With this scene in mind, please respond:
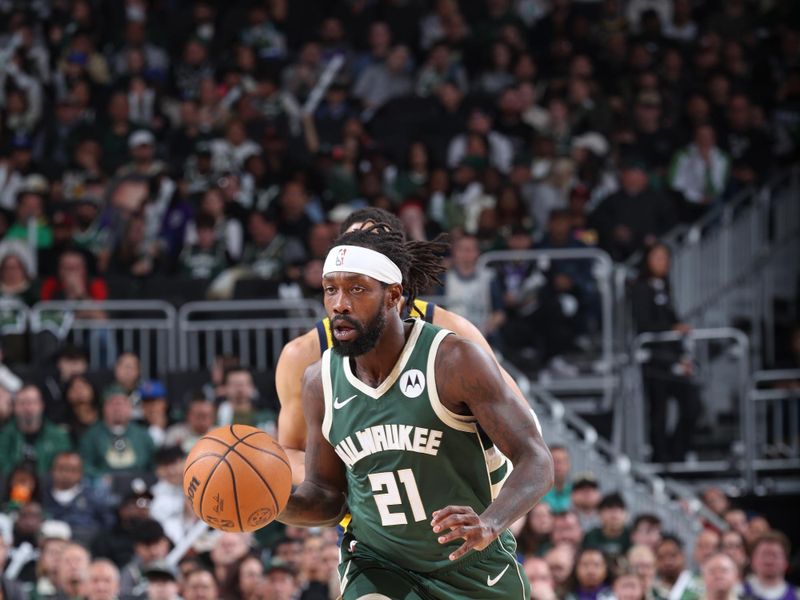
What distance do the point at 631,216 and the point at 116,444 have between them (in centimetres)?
616

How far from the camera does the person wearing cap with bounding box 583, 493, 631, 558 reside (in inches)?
495

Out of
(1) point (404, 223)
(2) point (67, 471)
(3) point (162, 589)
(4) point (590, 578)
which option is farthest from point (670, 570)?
(2) point (67, 471)

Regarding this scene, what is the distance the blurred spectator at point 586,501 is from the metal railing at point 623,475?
74cm

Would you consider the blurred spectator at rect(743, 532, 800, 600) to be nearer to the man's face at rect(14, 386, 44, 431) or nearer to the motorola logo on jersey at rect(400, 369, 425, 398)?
the man's face at rect(14, 386, 44, 431)

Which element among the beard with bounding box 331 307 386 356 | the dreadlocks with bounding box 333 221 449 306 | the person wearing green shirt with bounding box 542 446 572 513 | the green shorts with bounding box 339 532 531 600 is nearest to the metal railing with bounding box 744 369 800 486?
the person wearing green shirt with bounding box 542 446 572 513

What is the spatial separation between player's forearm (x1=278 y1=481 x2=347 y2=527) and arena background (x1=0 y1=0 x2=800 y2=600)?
5102mm

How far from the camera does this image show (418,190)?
16750mm

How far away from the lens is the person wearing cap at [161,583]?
36.0ft

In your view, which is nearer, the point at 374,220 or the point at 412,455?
the point at 412,455

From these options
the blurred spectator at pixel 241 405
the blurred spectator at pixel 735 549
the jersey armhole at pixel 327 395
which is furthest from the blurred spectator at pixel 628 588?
the jersey armhole at pixel 327 395

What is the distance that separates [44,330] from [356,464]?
904 cm

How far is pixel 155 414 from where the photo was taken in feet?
44.4

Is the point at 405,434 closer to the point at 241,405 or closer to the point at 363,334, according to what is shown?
the point at 363,334

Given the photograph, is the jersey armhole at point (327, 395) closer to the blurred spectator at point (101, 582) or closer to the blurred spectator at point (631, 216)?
the blurred spectator at point (101, 582)
